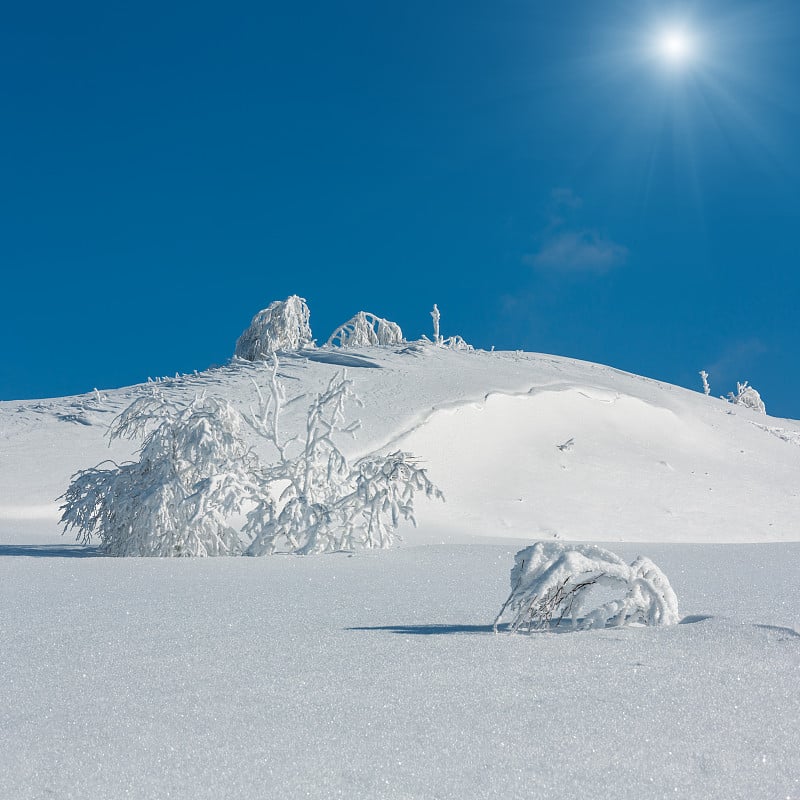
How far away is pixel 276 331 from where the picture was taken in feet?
78.9

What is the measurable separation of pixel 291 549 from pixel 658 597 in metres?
5.05

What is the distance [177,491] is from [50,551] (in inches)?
68.0

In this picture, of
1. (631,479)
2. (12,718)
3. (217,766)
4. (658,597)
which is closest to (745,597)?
(658,597)

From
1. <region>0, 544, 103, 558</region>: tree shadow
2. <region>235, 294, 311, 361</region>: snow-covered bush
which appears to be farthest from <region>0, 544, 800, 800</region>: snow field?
<region>235, 294, 311, 361</region>: snow-covered bush

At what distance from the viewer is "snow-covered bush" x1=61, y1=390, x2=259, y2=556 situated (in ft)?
25.9

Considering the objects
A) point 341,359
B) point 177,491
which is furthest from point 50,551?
point 341,359

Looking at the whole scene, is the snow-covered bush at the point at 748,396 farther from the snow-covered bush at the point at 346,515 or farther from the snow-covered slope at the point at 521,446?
the snow-covered bush at the point at 346,515

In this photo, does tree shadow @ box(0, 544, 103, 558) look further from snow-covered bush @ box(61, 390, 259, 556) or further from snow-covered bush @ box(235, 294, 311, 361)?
snow-covered bush @ box(235, 294, 311, 361)

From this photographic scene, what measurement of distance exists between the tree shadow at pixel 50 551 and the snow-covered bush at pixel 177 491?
0.26m

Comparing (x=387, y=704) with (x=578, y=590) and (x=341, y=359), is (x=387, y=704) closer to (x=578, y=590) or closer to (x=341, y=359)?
(x=578, y=590)

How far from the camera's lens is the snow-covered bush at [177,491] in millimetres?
7891

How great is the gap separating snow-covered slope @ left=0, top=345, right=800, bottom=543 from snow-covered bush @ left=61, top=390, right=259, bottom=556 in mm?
3225

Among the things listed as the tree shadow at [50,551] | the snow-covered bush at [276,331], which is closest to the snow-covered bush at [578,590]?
the tree shadow at [50,551]

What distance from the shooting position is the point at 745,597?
4.52 metres
